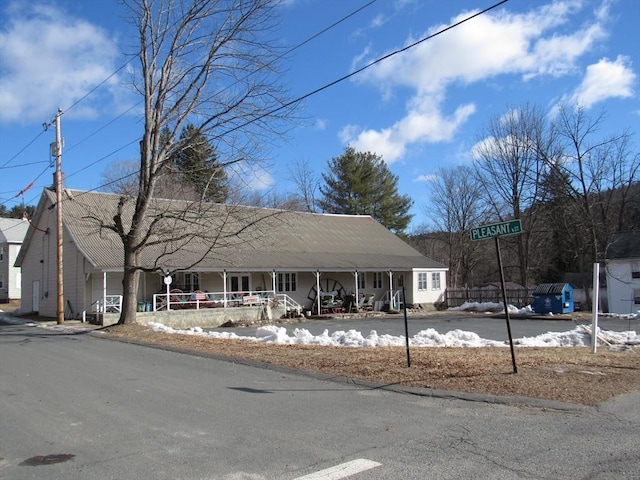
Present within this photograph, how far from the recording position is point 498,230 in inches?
365

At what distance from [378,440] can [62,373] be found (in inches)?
298

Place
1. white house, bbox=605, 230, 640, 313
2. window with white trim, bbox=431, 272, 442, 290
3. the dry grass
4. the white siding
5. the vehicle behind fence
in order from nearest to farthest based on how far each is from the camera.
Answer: the dry grass < white house, bbox=605, 230, 640, 313 < the white siding < the vehicle behind fence < window with white trim, bbox=431, 272, 442, 290

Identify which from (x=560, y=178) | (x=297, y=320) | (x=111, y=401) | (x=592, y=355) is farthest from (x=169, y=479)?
(x=560, y=178)

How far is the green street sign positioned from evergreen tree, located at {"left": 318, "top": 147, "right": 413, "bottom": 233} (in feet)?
163

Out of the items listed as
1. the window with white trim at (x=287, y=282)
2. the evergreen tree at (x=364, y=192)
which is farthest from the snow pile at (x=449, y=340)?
the evergreen tree at (x=364, y=192)

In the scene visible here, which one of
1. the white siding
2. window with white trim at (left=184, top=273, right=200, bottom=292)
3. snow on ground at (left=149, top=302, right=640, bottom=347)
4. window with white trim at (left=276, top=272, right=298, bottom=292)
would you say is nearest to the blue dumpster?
the white siding

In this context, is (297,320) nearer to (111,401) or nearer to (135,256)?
(135,256)

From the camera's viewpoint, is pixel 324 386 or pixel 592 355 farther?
pixel 592 355

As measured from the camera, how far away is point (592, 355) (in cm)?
1201

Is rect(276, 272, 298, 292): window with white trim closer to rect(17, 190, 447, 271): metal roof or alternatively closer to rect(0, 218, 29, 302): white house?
rect(17, 190, 447, 271): metal roof

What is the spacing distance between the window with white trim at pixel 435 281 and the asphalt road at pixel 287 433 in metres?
33.2

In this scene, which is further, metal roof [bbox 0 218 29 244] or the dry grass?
metal roof [bbox 0 218 29 244]

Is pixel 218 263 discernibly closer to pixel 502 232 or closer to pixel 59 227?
pixel 59 227

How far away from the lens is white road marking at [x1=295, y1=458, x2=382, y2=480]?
493 cm
